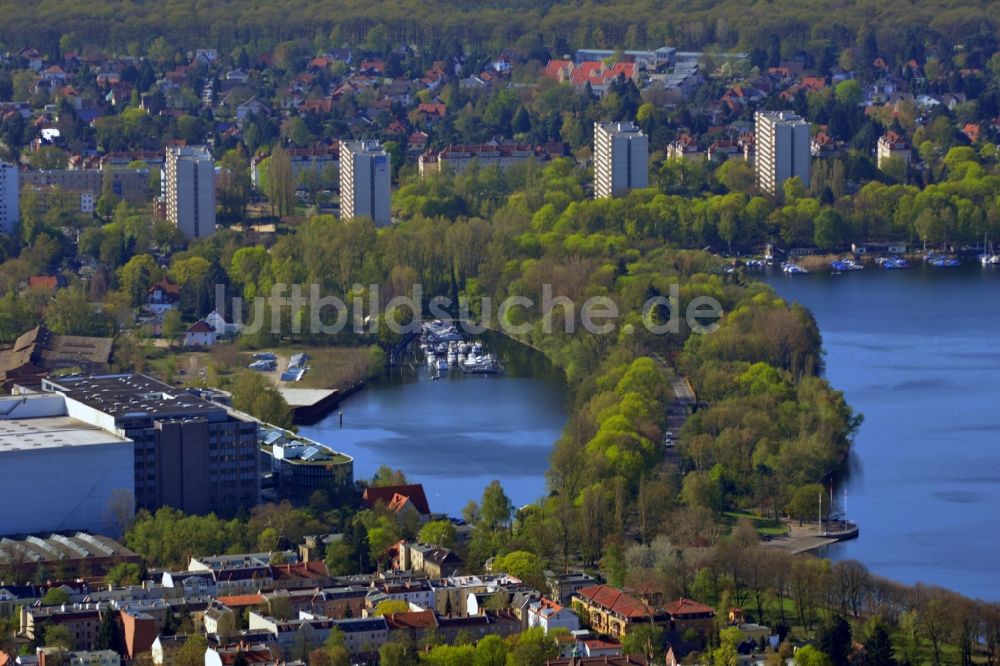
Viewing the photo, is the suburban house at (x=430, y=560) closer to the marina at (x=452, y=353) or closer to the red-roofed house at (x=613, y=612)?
the red-roofed house at (x=613, y=612)

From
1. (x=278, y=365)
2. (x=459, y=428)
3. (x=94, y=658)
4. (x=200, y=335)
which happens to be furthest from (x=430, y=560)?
(x=200, y=335)

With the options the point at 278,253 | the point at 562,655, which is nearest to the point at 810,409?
the point at 562,655

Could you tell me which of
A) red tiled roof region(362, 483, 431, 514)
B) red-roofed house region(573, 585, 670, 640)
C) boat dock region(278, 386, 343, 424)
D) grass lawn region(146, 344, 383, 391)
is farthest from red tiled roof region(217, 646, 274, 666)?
grass lawn region(146, 344, 383, 391)

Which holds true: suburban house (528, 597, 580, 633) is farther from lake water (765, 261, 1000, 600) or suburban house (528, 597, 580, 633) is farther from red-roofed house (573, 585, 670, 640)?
lake water (765, 261, 1000, 600)

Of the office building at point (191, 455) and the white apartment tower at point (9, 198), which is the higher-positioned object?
the white apartment tower at point (9, 198)

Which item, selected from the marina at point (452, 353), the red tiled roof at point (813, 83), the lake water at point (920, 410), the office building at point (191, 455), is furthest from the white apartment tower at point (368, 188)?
the office building at point (191, 455)

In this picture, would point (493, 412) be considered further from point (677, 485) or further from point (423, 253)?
point (423, 253)
